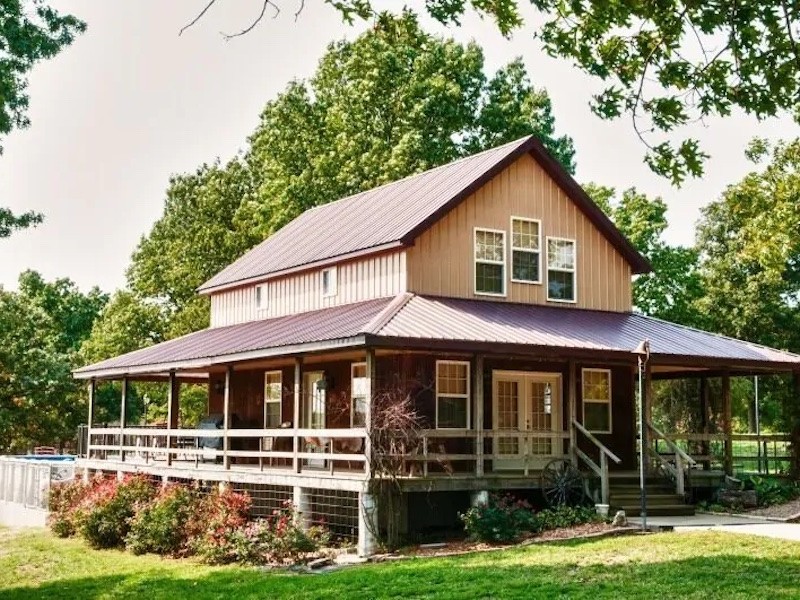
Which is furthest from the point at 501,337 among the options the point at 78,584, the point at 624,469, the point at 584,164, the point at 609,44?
the point at 584,164

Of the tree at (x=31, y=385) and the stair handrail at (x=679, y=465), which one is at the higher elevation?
the tree at (x=31, y=385)

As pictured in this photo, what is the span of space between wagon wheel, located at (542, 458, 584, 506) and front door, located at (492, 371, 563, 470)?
1636 mm

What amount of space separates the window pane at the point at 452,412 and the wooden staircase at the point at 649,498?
3.32m

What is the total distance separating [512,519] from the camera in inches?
750

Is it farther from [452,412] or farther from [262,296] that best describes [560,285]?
[262,296]

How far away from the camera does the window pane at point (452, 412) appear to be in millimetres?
22594

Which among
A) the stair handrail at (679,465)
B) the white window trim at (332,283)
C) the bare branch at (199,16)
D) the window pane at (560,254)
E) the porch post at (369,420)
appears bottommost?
the stair handrail at (679,465)

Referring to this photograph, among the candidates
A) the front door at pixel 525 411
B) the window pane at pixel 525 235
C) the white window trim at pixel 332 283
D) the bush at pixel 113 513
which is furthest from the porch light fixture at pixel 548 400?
the bush at pixel 113 513

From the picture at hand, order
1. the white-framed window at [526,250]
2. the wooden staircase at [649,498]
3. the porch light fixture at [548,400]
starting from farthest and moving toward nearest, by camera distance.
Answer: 1. the white-framed window at [526,250]
2. the porch light fixture at [548,400]
3. the wooden staircase at [649,498]

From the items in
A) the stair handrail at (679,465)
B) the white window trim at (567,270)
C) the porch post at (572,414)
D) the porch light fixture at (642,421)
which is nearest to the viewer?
the porch light fixture at (642,421)

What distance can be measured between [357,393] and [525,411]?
370 cm

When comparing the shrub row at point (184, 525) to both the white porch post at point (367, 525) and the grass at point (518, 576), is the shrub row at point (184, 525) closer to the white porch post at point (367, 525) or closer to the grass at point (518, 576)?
the grass at point (518, 576)

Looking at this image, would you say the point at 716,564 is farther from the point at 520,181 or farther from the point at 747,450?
the point at 747,450

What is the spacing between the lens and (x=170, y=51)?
9547 millimetres
